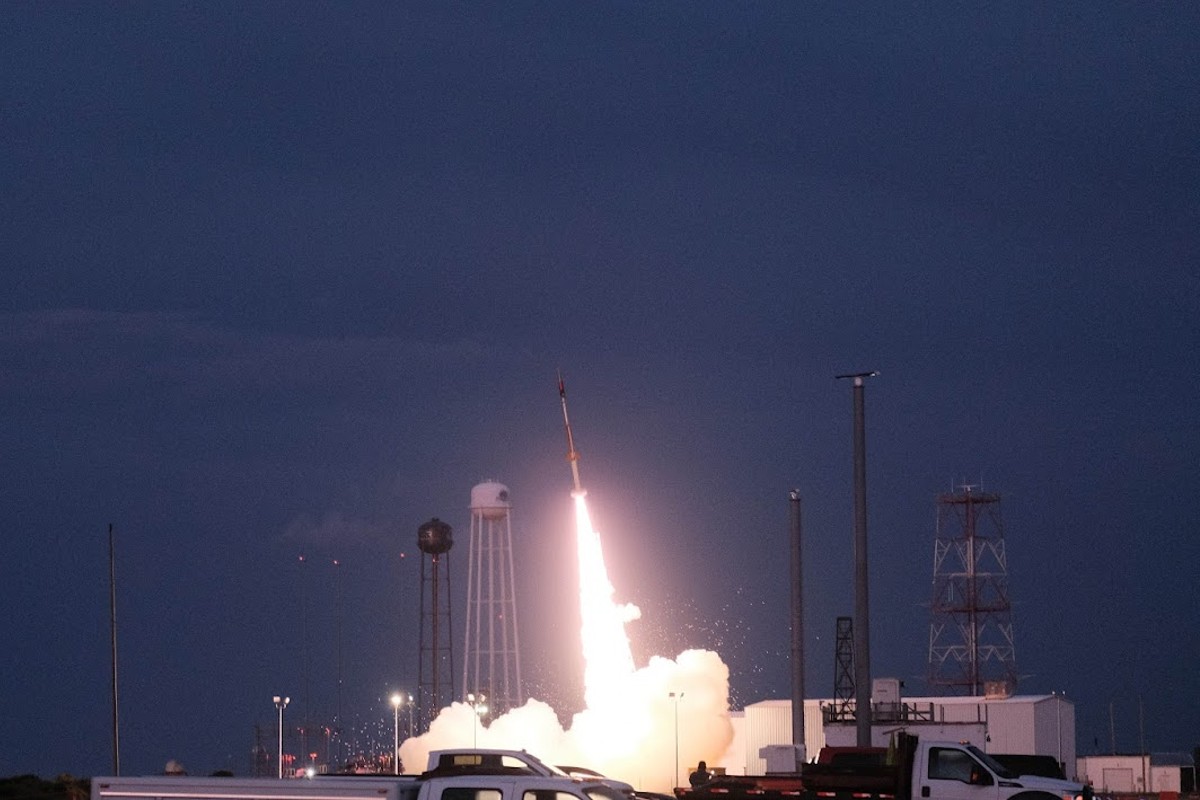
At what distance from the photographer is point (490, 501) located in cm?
9581

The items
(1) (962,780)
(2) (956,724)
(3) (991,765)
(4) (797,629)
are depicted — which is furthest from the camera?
(2) (956,724)

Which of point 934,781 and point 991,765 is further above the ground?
point 991,765

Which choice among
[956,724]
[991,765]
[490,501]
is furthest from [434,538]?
[991,765]

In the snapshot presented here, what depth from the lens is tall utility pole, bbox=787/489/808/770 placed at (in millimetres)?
66625

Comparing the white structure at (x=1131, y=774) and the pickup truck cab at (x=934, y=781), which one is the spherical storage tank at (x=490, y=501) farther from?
the pickup truck cab at (x=934, y=781)

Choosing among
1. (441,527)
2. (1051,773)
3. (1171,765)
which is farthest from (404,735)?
(1051,773)

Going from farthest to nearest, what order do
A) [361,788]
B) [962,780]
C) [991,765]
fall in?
[991,765], [962,780], [361,788]

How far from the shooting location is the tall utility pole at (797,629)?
219ft

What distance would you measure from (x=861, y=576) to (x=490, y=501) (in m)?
42.8

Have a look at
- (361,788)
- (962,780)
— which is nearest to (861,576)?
(962,780)

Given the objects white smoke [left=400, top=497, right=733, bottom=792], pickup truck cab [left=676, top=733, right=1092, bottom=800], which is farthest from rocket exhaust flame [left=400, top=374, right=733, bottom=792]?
pickup truck cab [left=676, top=733, right=1092, bottom=800]

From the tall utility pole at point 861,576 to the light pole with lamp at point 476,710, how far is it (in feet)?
102

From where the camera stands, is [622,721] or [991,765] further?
[622,721]

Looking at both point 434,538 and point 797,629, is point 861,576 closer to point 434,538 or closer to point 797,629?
point 797,629
